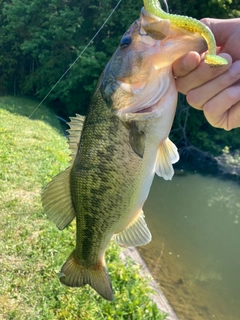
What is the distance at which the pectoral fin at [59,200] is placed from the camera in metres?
2.04

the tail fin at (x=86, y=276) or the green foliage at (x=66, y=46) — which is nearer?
the tail fin at (x=86, y=276)

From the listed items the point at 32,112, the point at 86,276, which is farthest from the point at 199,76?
the point at 32,112

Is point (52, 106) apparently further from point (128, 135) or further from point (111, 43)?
point (128, 135)

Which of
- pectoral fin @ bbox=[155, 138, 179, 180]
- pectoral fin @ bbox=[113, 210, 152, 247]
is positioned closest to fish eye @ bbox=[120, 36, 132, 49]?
pectoral fin @ bbox=[155, 138, 179, 180]

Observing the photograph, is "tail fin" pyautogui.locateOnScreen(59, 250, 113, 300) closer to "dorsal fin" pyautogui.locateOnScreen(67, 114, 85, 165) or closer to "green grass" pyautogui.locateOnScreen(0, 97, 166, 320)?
"dorsal fin" pyautogui.locateOnScreen(67, 114, 85, 165)

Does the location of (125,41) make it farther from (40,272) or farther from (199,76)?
(40,272)

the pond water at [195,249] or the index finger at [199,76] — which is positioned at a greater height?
the index finger at [199,76]

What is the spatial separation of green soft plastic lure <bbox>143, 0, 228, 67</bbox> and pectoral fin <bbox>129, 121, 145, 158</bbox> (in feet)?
1.55

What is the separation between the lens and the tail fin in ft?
7.09

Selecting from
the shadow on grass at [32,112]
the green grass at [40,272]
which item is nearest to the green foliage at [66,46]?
the shadow on grass at [32,112]

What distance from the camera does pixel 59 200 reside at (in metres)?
2.06

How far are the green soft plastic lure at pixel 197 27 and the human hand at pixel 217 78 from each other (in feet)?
0.45

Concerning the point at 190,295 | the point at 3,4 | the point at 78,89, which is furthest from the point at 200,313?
the point at 3,4

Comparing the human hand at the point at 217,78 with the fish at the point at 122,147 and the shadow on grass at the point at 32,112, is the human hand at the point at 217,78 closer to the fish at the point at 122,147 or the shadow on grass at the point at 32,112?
the fish at the point at 122,147
